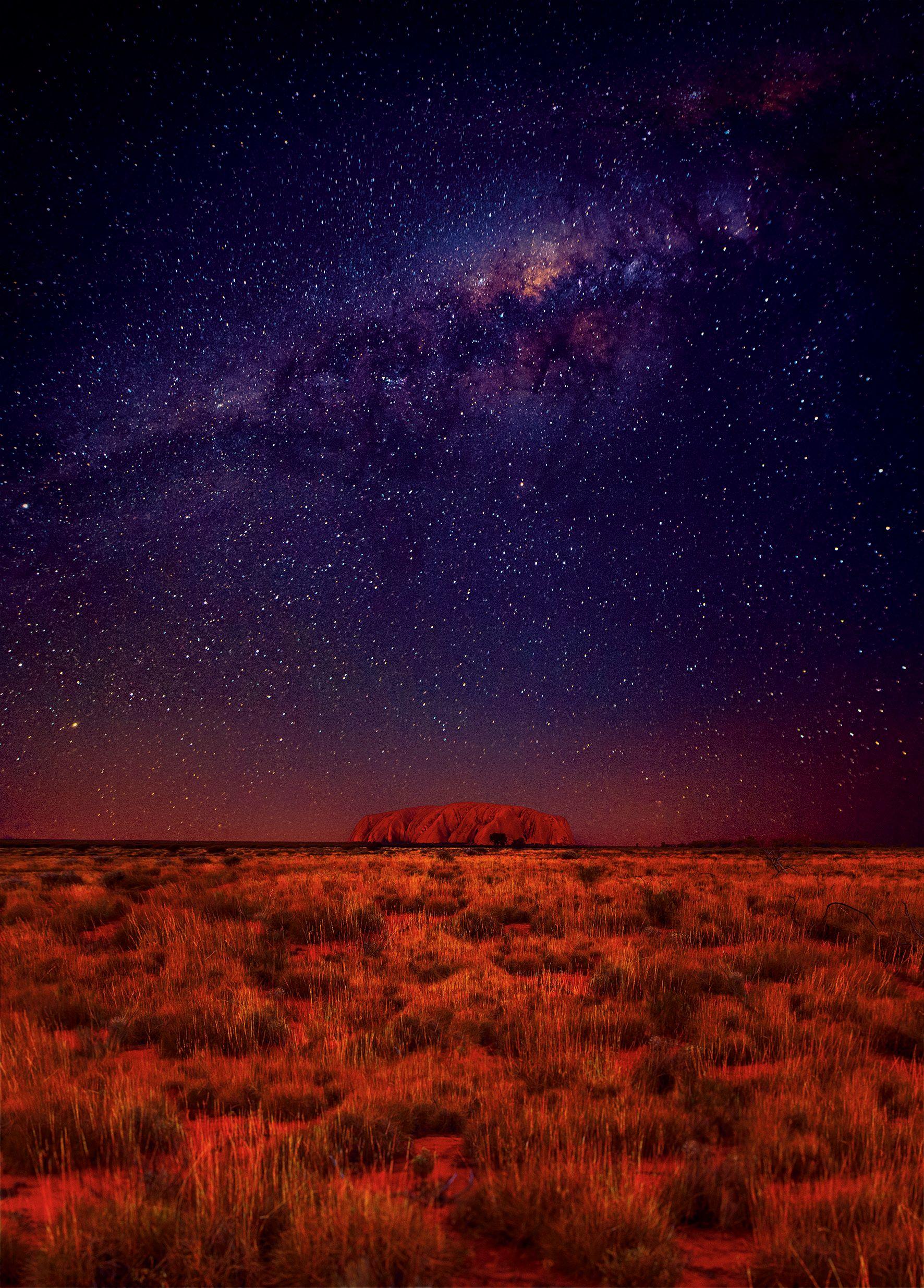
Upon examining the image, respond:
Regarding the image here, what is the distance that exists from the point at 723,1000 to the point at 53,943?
988 cm

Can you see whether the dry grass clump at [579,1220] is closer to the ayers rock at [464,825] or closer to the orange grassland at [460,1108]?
the orange grassland at [460,1108]

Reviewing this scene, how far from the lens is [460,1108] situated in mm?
5078

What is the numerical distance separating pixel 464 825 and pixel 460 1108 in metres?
152

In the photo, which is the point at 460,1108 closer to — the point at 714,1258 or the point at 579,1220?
the point at 579,1220

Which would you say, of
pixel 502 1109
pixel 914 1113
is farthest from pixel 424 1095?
pixel 914 1113

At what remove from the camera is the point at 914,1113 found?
16.0 feet

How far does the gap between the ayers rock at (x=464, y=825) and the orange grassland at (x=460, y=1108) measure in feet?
419

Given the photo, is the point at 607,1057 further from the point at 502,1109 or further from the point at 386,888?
the point at 386,888

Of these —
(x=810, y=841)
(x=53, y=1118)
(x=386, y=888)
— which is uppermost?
(x=53, y=1118)

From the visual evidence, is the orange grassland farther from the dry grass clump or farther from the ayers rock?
the ayers rock

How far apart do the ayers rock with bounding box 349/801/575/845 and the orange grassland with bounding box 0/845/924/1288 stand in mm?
127619

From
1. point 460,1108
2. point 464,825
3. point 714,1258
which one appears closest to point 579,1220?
point 714,1258

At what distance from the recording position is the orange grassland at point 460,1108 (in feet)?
11.0

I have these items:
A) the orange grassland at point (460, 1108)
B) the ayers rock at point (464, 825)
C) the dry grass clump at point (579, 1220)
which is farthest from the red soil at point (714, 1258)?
the ayers rock at point (464, 825)
